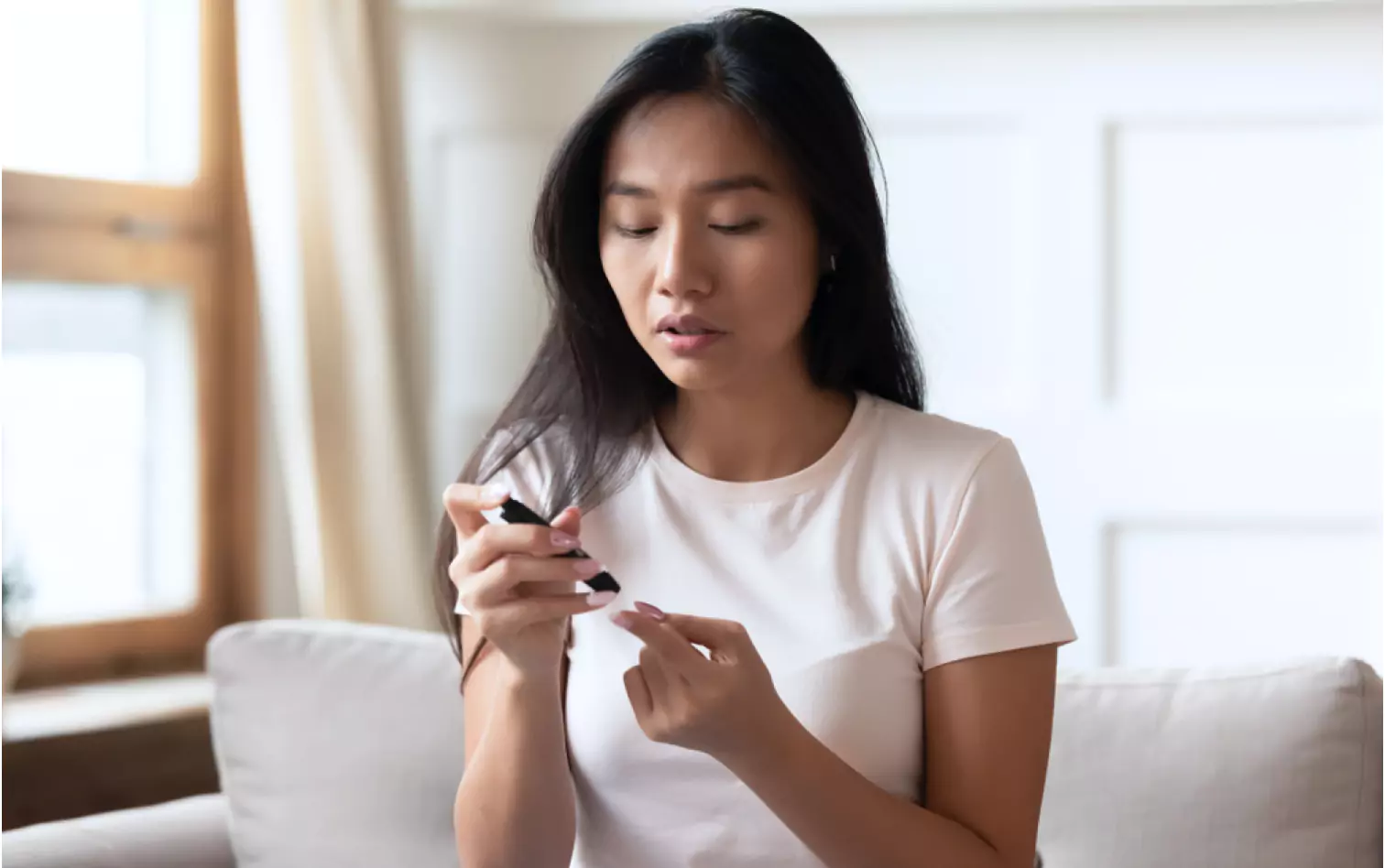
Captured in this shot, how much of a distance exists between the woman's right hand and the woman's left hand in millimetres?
54

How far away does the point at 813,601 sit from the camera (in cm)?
133

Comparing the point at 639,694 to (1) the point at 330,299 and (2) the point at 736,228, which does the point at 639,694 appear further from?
(1) the point at 330,299

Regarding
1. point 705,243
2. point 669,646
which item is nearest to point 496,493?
point 669,646

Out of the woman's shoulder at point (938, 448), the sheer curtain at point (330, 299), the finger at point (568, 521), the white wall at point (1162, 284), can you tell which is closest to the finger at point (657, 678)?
the finger at point (568, 521)

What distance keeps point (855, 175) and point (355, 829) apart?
0.89m

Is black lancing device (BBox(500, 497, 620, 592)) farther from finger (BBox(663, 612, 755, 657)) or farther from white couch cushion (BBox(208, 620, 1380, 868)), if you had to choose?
white couch cushion (BBox(208, 620, 1380, 868))

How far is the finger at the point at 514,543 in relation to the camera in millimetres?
1127

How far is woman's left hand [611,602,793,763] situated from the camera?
112 cm

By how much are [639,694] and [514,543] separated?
15 centimetres

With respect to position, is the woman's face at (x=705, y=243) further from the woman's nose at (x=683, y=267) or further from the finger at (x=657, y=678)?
the finger at (x=657, y=678)

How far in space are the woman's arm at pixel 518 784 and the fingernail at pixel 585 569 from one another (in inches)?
6.9

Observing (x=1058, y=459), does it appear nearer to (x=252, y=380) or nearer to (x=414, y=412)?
(x=414, y=412)

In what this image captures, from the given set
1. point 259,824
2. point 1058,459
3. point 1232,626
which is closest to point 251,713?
point 259,824

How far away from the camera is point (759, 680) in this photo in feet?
3.76
